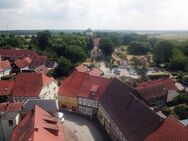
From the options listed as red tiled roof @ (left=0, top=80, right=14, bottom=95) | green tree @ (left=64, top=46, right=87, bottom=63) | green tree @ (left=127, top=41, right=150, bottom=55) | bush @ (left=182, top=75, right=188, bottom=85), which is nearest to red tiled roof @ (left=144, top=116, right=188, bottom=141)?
red tiled roof @ (left=0, top=80, right=14, bottom=95)

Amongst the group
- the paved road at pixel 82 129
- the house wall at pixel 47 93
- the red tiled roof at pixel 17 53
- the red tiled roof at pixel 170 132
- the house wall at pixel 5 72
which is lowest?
the paved road at pixel 82 129

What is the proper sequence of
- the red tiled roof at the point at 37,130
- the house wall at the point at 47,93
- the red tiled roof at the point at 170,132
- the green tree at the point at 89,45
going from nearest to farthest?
the red tiled roof at the point at 170,132
the red tiled roof at the point at 37,130
the house wall at the point at 47,93
the green tree at the point at 89,45

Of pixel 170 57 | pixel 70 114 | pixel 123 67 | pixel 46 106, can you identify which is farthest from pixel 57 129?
pixel 170 57

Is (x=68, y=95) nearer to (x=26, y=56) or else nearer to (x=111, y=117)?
(x=111, y=117)

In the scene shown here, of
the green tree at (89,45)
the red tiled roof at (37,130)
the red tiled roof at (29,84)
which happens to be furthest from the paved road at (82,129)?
the green tree at (89,45)

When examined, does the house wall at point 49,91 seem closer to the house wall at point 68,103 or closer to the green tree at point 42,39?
the house wall at point 68,103

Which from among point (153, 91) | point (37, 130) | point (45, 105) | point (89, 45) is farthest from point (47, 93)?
point (89, 45)

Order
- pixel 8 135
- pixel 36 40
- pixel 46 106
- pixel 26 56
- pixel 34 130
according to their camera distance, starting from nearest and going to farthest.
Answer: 1. pixel 34 130
2. pixel 8 135
3. pixel 46 106
4. pixel 26 56
5. pixel 36 40
